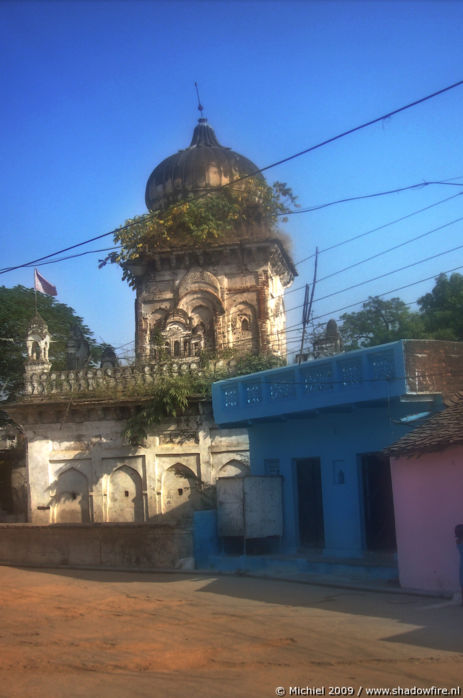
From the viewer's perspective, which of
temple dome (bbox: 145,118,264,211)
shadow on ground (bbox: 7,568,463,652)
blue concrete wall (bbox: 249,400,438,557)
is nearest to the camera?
→ shadow on ground (bbox: 7,568,463,652)

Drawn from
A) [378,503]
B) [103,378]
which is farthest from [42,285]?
[378,503]

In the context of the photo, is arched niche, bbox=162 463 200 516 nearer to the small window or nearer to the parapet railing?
the parapet railing

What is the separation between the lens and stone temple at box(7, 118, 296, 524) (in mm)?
22219

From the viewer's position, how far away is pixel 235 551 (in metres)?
16.9

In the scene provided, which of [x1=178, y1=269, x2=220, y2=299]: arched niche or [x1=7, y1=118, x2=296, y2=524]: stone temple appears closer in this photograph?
[x1=7, y1=118, x2=296, y2=524]: stone temple

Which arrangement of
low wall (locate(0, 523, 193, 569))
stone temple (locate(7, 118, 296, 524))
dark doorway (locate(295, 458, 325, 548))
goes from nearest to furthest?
low wall (locate(0, 523, 193, 569))
dark doorway (locate(295, 458, 325, 548))
stone temple (locate(7, 118, 296, 524))

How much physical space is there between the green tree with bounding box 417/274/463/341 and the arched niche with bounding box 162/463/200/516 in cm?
1202

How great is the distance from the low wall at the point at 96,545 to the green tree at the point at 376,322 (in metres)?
17.8

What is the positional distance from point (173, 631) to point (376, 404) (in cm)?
616

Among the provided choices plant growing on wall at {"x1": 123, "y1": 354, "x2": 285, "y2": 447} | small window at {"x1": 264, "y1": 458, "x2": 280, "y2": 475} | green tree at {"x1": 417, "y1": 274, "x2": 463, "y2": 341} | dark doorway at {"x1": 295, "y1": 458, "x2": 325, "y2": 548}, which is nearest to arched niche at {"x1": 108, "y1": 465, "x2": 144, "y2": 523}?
plant growing on wall at {"x1": 123, "y1": 354, "x2": 285, "y2": 447}

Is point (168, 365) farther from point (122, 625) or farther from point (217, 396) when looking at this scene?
point (122, 625)

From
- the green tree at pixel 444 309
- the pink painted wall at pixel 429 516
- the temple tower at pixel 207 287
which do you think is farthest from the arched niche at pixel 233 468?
the green tree at pixel 444 309

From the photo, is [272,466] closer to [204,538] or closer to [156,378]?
[204,538]

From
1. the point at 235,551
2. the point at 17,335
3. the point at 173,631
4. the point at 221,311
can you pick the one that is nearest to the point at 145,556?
the point at 235,551
